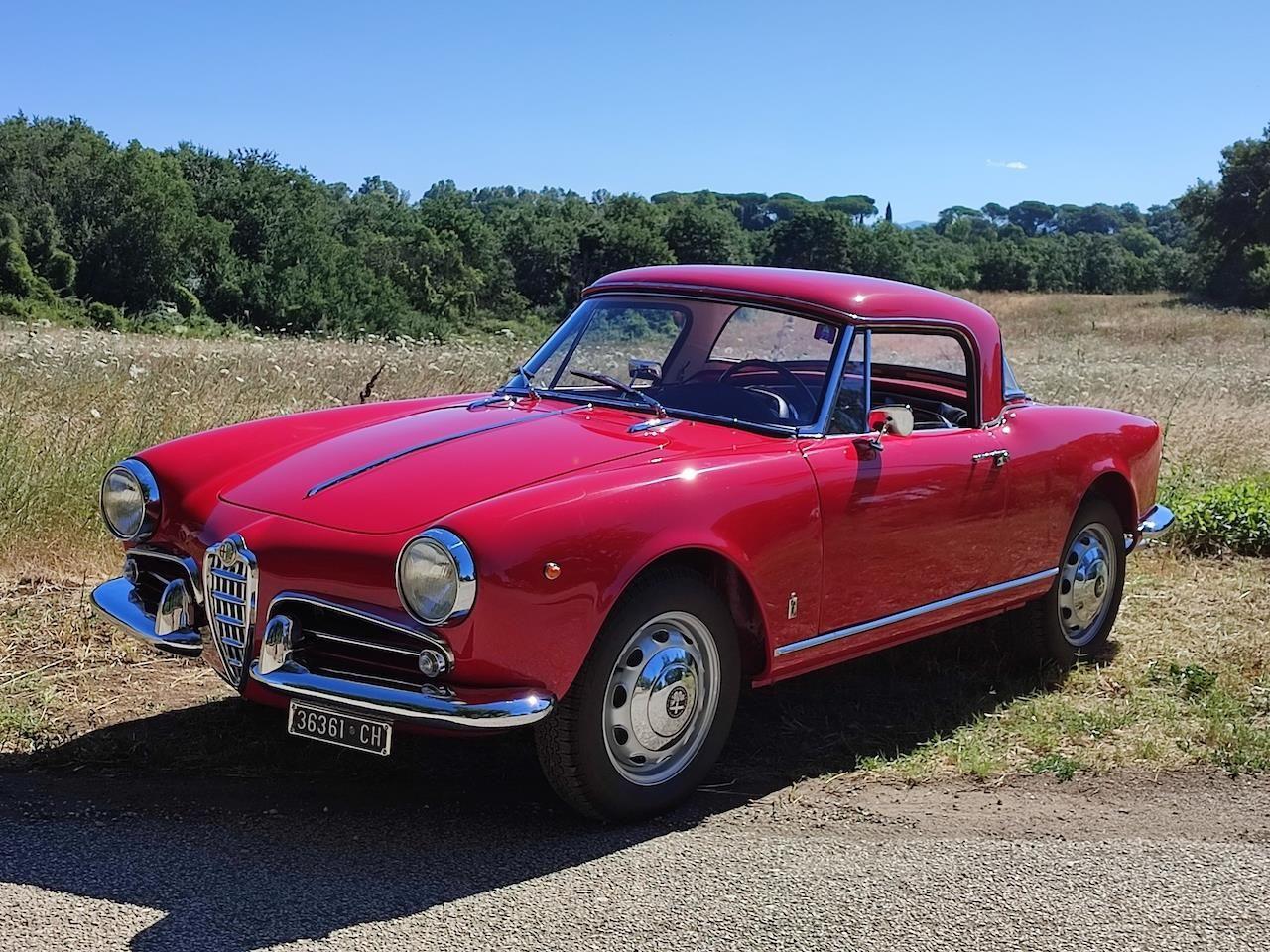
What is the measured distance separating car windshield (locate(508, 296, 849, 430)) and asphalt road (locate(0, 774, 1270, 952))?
4.49 feet

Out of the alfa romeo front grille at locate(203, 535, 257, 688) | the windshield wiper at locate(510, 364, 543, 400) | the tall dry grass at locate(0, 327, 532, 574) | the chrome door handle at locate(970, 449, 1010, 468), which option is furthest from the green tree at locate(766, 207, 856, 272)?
the alfa romeo front grille at locate(203, 535, 257, 688)

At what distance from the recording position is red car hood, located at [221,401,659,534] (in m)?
3.54

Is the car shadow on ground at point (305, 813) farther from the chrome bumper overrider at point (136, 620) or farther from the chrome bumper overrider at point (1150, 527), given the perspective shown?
the chrome bumper overrider at point (1150, 527)

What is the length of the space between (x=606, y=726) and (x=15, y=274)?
44.8 meters

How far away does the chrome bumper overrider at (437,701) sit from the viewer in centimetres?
323

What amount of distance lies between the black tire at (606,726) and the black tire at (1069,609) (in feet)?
7.25

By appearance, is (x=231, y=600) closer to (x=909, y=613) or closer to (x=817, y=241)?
(x=909, y=613)

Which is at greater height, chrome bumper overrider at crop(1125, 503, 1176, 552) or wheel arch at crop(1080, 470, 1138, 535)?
wheel arch at crop(1080, 470, 1138, 535)

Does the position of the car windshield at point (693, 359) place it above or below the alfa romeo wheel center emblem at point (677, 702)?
above

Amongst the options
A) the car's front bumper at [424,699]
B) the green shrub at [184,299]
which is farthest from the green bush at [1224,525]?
the green shrub at [184,299]

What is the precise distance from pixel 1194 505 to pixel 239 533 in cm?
676

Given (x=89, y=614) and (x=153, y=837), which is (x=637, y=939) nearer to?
(x=153, y=837)

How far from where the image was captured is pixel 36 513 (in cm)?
643

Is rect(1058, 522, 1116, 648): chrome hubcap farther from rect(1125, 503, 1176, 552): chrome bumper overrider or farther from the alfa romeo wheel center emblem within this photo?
the alfa romeo wheel center emblem
